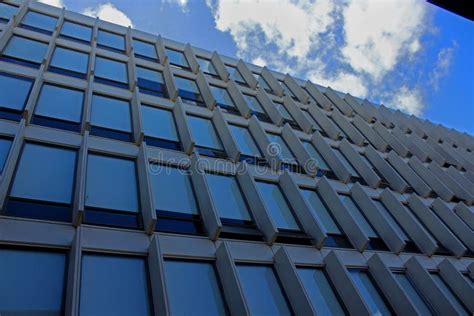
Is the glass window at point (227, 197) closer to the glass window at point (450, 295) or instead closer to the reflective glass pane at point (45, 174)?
the reflective glass pane at point (45, 174)

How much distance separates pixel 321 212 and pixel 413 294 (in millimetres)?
3828

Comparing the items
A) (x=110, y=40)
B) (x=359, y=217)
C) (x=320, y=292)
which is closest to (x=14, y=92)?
(x=110, y=40)

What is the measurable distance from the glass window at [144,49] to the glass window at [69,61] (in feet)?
11.2

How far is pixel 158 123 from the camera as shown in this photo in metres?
14.0

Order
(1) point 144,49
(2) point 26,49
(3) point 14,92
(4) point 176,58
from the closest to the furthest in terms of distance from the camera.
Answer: (3) point 14,92, (2) point 26,49, (1) point 144,49, (4) point 176,58

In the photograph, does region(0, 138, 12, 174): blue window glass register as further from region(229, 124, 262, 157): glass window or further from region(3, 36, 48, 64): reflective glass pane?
region(229, 124, 262, 157): glass window

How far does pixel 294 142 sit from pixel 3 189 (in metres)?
11.0

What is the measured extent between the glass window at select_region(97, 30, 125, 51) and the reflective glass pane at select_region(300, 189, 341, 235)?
1223cm

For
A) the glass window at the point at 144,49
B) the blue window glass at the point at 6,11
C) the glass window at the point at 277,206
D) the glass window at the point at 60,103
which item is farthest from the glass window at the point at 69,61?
the glass window at the point at 277,206

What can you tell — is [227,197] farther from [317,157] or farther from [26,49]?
[26,49]

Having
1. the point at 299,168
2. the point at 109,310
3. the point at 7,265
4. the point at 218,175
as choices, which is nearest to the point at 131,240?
the point at 109,310

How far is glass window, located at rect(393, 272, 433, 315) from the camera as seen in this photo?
37.0 feet

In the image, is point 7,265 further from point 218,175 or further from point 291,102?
point 291,102

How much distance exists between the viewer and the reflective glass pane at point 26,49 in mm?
14320
